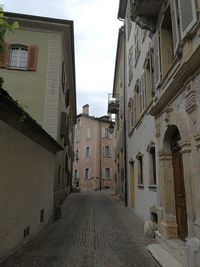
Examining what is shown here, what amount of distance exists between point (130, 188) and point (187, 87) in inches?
385

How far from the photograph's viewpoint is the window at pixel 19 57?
1277 cm

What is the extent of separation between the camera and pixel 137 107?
12.2m

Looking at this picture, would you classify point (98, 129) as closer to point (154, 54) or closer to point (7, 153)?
point (154, 54)

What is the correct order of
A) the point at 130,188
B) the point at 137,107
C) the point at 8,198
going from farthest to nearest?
the point at 130,188 → the point at 137,107 → the point at 8,198

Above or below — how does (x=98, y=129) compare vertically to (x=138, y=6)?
above

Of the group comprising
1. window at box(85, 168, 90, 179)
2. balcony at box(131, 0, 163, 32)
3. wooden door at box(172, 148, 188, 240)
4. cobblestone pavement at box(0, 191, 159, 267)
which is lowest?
cobblestone pavement at box(0, 191, 159, 267)

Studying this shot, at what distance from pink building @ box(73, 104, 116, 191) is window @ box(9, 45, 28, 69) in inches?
1032

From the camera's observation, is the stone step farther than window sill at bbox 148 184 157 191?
No

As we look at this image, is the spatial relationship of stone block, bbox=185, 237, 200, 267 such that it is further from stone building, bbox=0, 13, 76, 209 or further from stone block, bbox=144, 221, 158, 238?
stone building, bbox=0, 13, 76, 209

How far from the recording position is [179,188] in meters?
6.38

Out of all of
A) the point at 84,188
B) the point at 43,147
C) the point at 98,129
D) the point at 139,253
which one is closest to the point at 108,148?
the point at 98,129

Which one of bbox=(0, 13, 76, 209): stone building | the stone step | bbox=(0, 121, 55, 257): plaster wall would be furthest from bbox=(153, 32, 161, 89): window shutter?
bbox=(0, 13, 76, 209): stone building

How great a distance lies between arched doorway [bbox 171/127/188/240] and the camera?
6.10 meters

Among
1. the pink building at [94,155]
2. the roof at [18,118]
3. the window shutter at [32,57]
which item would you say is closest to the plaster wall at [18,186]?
the roof at [18,118]
